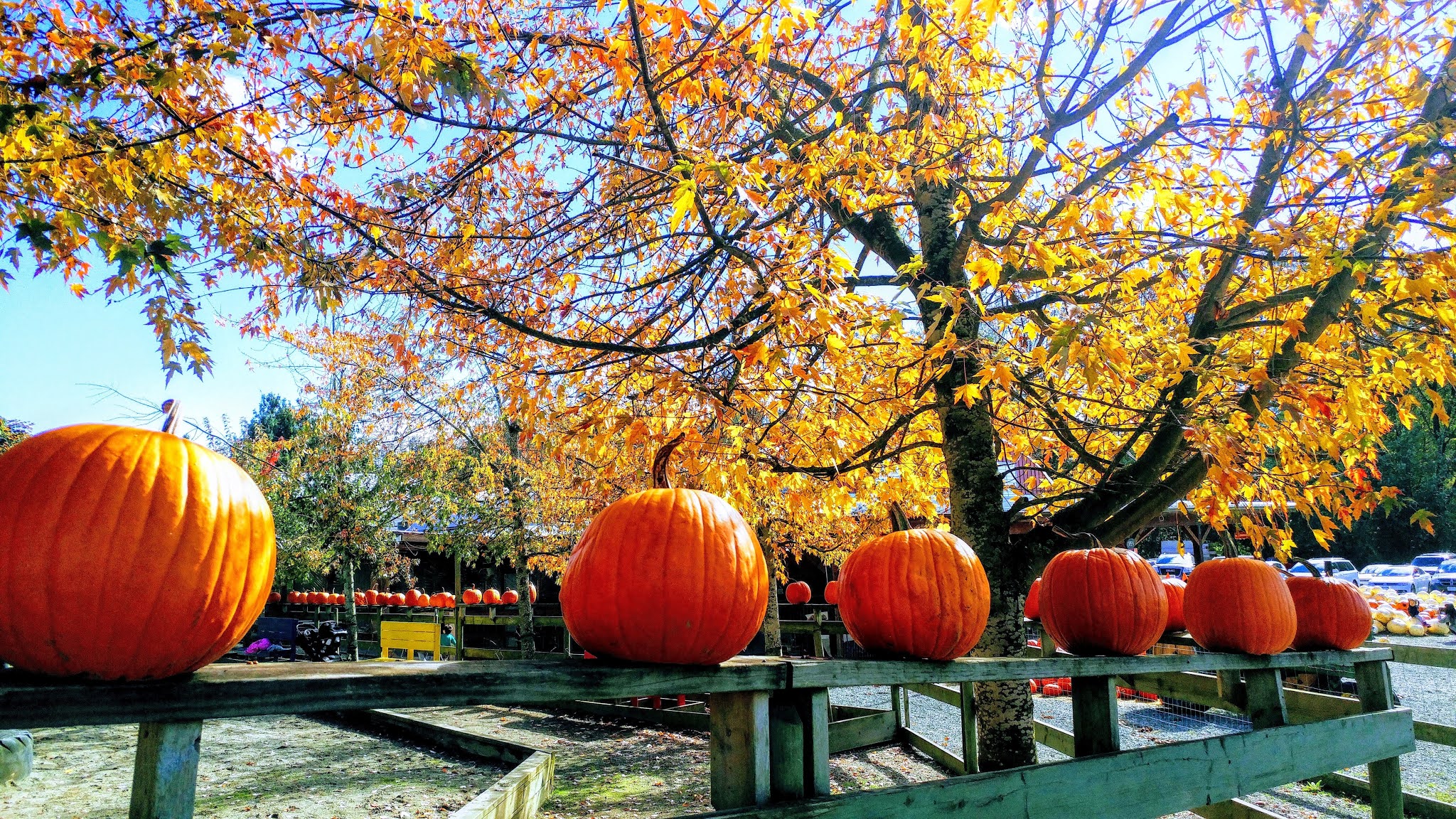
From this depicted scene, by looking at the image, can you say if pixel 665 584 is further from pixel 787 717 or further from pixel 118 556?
pixel 118 556

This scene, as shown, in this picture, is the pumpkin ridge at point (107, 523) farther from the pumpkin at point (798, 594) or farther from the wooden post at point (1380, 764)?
the pumpkin at point (798, 594)

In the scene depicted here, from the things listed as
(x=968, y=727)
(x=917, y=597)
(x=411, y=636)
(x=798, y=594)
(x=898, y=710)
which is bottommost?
(x=898, y=710)

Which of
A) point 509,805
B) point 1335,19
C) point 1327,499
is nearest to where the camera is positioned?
point 1335,19

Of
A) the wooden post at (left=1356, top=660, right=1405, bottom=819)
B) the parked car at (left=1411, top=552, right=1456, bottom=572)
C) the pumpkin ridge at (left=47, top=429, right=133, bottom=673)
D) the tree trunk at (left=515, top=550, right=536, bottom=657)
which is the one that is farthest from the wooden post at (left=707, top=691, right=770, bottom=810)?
the parked car at (left=1411, top=552, right=1456, bottom=572)

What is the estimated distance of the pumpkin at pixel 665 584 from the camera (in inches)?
73.5

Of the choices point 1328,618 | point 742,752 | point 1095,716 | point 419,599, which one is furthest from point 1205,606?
point 419,599

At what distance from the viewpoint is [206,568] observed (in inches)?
58.2

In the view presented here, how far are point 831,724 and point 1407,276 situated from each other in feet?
22.4

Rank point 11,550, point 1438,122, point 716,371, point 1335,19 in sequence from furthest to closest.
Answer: point 716,371, point 1335,19, point 1438,122, point 11,550

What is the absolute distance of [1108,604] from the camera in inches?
118

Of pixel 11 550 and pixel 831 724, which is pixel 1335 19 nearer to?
pixel 11 550

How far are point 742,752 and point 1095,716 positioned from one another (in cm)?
165

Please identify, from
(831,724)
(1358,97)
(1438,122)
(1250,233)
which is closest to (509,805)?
(831,724)

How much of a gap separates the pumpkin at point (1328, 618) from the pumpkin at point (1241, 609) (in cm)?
48
